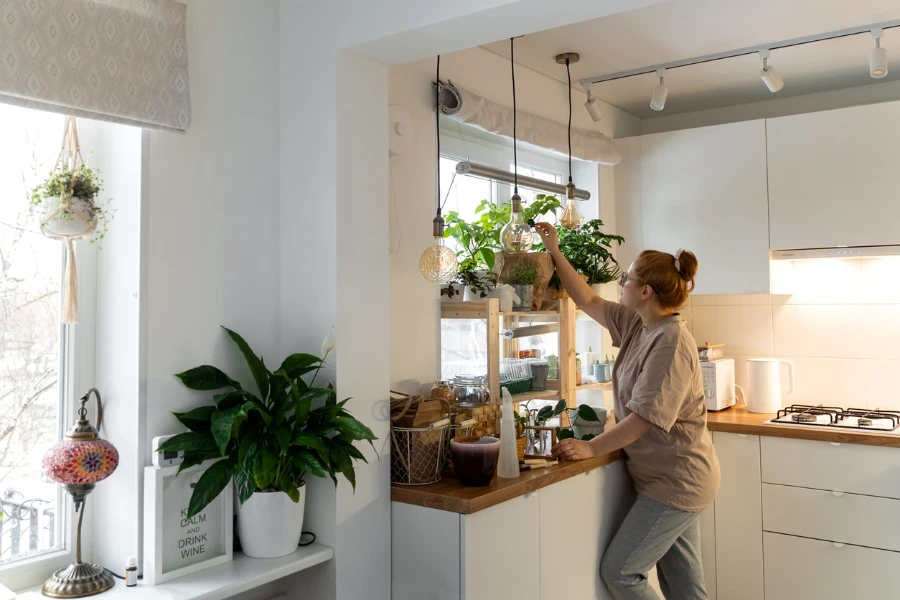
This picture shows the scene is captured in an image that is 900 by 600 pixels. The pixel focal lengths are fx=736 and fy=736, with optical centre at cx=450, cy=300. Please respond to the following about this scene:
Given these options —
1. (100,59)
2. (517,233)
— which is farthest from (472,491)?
(100,59)

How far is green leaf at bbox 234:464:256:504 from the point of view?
178 centimetres

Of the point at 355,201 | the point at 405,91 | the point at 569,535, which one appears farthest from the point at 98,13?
the point at 569,535

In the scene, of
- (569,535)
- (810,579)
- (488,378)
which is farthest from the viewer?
(810,579)

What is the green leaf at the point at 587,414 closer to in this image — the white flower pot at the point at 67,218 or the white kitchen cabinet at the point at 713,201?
the white kitchen cabinet at the point at 713,201

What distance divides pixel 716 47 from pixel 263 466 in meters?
2.53

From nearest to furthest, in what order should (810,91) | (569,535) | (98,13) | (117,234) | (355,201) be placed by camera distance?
1. (98,13)
2. (117,234)
3. (355,201)
4. (569,535)
5. (810,91)

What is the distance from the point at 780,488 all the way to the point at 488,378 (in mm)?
1533

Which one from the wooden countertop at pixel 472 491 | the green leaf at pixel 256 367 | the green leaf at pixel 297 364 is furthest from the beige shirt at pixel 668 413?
the green leaf at pixel 256 367

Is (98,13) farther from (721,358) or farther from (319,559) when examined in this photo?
(721,358)

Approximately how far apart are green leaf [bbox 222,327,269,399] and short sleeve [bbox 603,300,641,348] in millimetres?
1425

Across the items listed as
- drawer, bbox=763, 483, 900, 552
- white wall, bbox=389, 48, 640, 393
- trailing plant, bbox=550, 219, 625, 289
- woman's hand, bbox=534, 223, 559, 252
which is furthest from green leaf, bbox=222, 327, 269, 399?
drawer, bbox=763, 483, 900, 552

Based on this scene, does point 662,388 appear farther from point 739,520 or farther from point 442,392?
point 739,520

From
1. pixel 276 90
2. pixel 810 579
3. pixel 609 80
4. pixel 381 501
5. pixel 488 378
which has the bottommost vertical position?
pixel 810 579

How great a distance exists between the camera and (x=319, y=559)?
1.97 m
